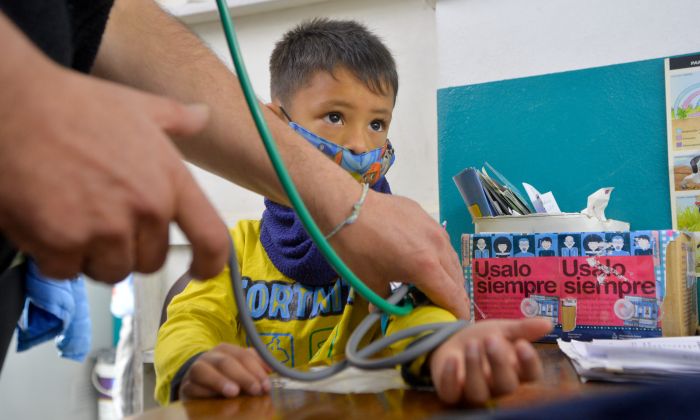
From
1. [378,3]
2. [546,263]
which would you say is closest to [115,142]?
[546,263]

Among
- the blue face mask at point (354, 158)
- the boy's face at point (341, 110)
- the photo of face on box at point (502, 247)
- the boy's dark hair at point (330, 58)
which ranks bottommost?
the photo of face on box at point (502, 247)

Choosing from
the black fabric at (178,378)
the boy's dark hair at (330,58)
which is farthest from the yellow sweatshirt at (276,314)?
the boy's dark hair at (330,58)

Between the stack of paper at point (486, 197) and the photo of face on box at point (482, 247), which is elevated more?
the stack of paper at point (486, 197)

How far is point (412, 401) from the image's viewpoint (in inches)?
18.4

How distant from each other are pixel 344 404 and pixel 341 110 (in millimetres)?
772

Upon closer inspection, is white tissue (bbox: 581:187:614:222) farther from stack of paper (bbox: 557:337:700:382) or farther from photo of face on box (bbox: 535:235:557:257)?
stack of paper (bbox: 557:337:700:382)

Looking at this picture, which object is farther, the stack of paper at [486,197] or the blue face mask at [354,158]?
the stack of paper at [486,197]

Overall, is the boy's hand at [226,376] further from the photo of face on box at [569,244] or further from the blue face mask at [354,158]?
the photo of face on box at [569,244]

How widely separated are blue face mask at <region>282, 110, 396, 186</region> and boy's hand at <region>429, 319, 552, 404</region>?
2.13 feet

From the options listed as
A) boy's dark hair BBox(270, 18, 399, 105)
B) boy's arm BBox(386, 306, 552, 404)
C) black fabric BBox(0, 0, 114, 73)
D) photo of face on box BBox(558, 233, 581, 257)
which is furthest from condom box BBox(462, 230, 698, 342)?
black fabric BBox(0, 0, 114, 73)

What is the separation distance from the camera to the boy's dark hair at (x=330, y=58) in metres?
1.19

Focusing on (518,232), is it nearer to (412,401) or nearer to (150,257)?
(412,401)

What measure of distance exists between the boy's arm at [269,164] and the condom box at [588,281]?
0.45 meters

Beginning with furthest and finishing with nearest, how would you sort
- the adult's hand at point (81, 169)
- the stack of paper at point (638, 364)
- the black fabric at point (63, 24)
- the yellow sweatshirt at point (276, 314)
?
the yellow sweatshirt at point (276, 314) → the stack of paper at point (638, 364) → the black fabric at point (63, 24) → the adult's hand at point (81, 169)
